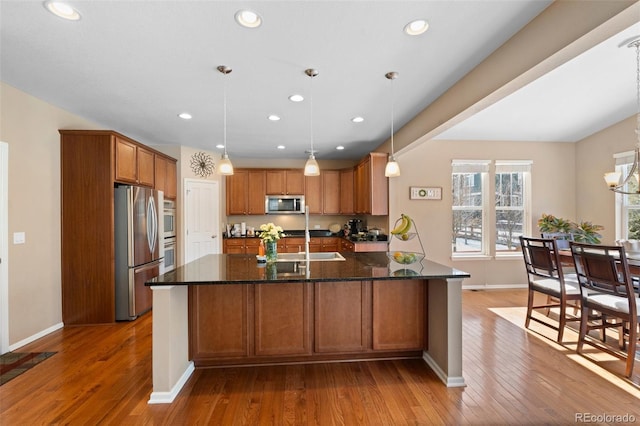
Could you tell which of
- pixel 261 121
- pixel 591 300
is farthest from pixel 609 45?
pixel 261 121

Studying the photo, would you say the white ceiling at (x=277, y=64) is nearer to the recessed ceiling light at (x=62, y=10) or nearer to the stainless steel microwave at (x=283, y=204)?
the recessed ceiling light at (x=62, y=10)

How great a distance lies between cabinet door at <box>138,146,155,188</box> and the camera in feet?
13.6

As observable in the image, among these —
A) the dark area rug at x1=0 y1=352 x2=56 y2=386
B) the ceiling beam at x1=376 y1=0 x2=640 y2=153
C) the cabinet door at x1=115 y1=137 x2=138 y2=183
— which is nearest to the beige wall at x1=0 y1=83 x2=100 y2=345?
the dark area rug at x1=0 y1=352 x2=56 y2=386

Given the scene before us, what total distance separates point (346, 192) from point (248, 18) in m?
4.64

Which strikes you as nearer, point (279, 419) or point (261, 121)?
point (279, 419)

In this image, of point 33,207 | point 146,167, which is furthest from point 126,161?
point 33,207

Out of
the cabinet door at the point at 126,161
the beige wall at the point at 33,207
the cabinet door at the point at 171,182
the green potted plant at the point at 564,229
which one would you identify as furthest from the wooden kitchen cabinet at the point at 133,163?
the green potted plant at the point at 564,229

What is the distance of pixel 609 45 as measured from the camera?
9.48ft

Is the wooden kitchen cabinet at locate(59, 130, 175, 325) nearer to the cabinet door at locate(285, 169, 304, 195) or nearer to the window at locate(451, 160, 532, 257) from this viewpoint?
the cabinet door at locate(285, 169, 304, 195)

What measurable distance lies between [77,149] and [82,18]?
2.21m

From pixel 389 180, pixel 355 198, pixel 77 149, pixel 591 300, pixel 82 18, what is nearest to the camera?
pixel 82 18

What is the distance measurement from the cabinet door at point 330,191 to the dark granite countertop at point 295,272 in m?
3.51

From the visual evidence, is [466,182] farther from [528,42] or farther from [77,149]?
[77,149]

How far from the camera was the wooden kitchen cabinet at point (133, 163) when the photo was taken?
371 cm
